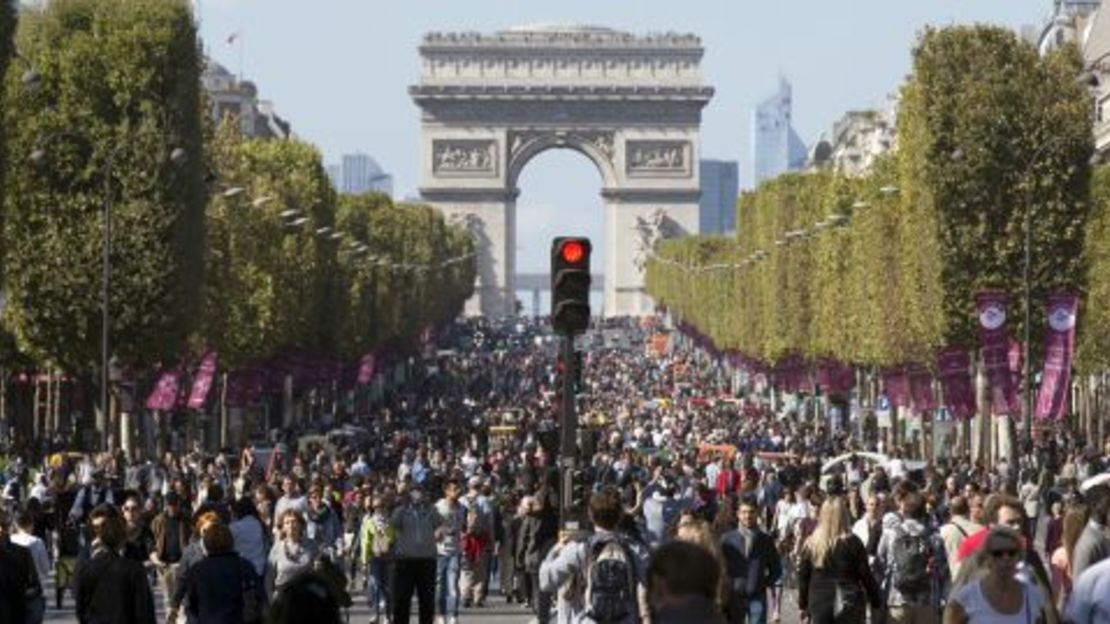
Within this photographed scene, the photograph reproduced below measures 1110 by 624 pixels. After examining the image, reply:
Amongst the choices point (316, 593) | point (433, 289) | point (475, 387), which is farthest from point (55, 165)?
point (433, 289)

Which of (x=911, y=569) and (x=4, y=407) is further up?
(x=4, y=407)

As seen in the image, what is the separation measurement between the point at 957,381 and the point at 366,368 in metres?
50.7

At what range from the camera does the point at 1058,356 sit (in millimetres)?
A: 59844

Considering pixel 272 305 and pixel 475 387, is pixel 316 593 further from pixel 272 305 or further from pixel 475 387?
pixel 475 387

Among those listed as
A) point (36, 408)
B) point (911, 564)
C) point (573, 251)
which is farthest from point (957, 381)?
point (573, 251)

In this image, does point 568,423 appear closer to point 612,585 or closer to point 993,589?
point 612,585

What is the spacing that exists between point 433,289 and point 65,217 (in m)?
98.5

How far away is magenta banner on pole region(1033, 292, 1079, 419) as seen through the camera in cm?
5931

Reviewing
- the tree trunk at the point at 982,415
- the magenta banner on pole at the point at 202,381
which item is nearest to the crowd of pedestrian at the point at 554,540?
the tree trunk at the point at 982,415

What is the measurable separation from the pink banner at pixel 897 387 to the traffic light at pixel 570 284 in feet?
173

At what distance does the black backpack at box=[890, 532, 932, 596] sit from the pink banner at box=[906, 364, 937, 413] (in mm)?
50340

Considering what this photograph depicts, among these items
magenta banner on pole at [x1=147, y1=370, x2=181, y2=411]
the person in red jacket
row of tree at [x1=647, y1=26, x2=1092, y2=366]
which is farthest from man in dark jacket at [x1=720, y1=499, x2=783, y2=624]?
magenta banner on pole at [x1=147, y1=370, x2=181, y2=411]

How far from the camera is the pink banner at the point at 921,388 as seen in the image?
257ft

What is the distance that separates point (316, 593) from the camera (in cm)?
1611
